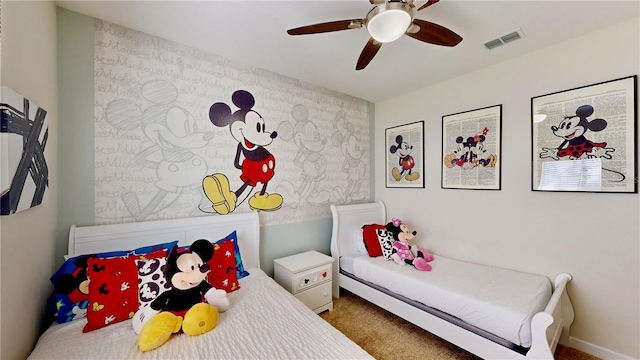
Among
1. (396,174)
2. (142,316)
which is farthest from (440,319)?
(142,316)

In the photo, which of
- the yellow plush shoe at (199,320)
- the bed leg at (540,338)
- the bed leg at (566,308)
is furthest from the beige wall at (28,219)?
the bed leg at (566,308)

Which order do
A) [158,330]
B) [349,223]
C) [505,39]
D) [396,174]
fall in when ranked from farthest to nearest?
[396,174], [349,223], [505,39], [158,330]

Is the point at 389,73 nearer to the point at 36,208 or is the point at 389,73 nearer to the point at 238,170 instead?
the point at 238,170

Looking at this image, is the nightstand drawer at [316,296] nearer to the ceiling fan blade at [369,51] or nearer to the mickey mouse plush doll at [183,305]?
the mickey mouse plush doll at [183,305]

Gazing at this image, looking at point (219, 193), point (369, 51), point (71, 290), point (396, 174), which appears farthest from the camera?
point (396, 174)

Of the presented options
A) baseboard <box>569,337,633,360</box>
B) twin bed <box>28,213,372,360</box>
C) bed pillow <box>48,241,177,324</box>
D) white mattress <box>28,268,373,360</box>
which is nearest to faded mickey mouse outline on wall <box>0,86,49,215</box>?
bed pillow <box>48,241,177,324</box>

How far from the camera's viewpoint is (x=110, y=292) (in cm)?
132

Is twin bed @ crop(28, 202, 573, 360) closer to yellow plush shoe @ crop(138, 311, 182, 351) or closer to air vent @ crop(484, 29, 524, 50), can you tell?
yellow plush shoe @ crop(138, 311, 182, 351)

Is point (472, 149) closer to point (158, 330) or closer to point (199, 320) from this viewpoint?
point (199, 320)

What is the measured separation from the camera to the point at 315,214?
9.14ft

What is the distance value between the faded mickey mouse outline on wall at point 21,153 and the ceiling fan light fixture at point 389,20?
1661 mm

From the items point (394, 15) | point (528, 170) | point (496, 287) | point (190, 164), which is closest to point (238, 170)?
point (190, 164)

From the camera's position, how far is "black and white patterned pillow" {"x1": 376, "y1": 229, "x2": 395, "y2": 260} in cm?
250

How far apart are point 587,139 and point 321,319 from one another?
2.39m
